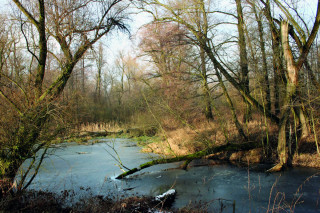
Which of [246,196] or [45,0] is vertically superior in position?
[45,0]

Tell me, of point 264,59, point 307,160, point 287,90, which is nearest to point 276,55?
point 264,59

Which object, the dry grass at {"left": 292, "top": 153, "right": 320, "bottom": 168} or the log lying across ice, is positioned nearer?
the log lying across ice

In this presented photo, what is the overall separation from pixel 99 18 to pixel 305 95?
823 centimetres

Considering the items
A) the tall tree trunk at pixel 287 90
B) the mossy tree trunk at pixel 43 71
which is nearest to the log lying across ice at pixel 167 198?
the mossy tree trunk at pixel 43 71

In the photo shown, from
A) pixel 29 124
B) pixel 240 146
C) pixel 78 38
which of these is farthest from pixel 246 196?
pixel 78 38

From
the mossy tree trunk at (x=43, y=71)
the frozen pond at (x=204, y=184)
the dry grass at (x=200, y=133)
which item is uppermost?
the mossy tree trunk at (x=43, y=71)

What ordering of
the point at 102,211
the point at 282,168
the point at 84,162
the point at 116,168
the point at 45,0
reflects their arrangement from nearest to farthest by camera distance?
the point at 102,211 → the point at 45,0 → the point at 282,168 → the point at 116,168 → the point at 84,162

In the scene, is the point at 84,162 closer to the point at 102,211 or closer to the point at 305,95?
the point at 102,211

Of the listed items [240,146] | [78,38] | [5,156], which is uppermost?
[78,38]

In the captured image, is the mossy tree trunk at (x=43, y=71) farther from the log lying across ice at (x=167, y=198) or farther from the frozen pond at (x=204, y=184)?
the log lying across ice at (x=167, y=198)

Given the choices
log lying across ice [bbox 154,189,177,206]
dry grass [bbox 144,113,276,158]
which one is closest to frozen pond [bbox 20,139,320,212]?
log lying across ice [bbox 154,189,177,206]

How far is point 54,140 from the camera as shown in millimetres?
6332

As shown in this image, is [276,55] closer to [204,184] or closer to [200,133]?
[200,133]

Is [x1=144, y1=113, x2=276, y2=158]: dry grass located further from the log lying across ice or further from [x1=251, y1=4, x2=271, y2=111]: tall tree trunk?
the log lying across ice
